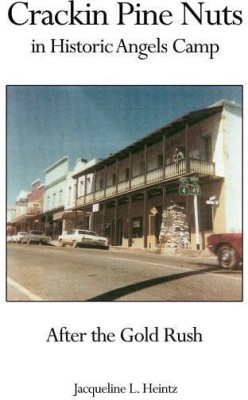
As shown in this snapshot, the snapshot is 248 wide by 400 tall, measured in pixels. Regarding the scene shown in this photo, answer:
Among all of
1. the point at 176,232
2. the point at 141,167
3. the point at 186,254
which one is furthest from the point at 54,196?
the point at 186,254

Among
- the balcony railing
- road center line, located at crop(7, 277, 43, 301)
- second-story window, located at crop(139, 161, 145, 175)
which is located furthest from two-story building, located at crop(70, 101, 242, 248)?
road center line, located at crop(7, 277, 43, 301)

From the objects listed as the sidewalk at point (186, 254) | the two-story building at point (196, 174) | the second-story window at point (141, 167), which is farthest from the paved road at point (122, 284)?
the second-story window at point (141, 167)

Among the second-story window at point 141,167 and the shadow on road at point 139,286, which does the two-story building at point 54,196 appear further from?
the shadow on road at point 139,286

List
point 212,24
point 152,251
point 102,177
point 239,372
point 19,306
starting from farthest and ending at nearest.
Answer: point 102,177 < point 152,251 < point 212,24 < point 19,306 < point 239,372

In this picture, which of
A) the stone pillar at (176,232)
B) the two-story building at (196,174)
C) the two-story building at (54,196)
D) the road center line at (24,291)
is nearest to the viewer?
the road center line at (24,291)

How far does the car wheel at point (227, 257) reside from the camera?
686 centimetres

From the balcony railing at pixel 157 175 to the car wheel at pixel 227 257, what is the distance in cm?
643

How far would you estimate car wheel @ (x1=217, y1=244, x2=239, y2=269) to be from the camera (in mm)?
6863

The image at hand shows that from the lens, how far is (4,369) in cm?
430

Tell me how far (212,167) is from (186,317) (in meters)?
9.75

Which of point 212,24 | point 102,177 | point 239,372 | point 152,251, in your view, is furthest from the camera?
point 102,177

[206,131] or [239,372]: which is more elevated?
[206,131]

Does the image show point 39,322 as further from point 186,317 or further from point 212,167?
point 212,167

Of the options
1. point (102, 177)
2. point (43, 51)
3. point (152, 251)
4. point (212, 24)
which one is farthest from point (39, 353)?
point (102, 177)
